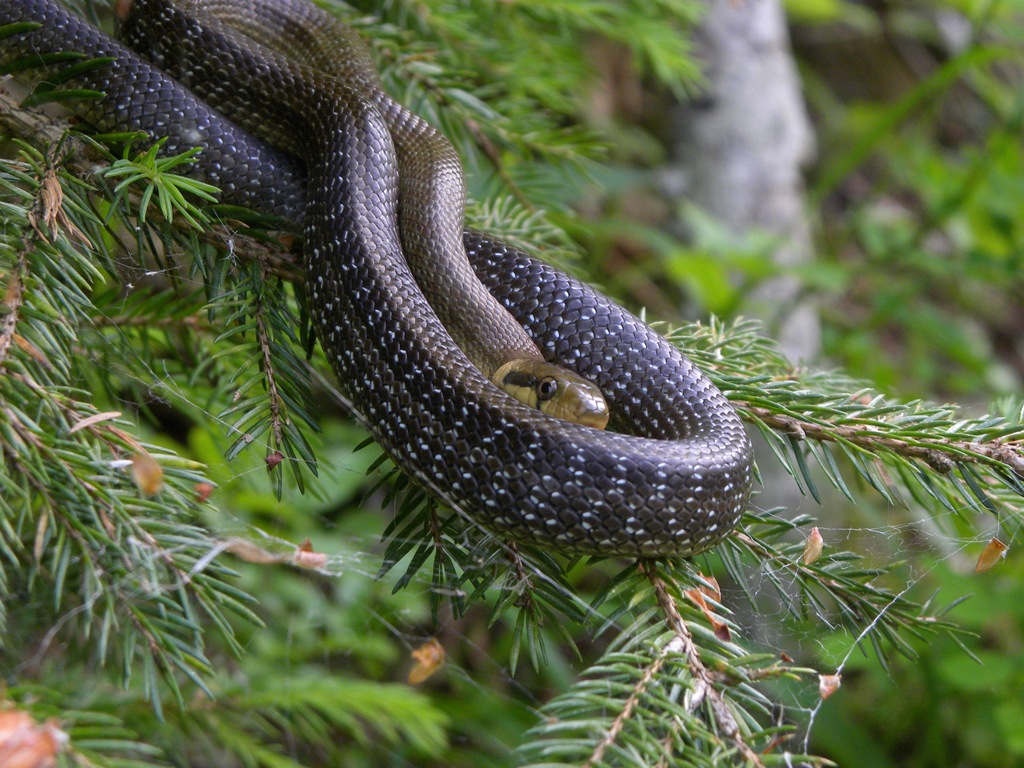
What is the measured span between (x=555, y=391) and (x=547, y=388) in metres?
0.04

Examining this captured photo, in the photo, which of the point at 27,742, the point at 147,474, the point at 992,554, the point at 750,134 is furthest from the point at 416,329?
the point at 750,134

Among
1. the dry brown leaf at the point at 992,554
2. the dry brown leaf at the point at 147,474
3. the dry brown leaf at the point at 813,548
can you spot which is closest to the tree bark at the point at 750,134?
the dry brown leaf at the point at 992,554

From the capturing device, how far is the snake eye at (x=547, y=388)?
215 cm

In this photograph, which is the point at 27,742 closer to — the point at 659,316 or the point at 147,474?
the point at 147,474

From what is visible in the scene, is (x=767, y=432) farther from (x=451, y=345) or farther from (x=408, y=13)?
(x=408, y=13)

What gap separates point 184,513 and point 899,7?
8587mm

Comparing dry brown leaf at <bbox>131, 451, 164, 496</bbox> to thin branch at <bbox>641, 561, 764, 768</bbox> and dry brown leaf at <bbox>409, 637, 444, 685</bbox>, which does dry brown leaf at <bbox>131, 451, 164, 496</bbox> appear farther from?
thin branch at <bbox>641, 561, 764, 768</bbox>

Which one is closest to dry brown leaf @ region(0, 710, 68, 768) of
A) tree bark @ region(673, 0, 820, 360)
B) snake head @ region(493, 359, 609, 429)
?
snake head @ region(493, 359, 609, 429)

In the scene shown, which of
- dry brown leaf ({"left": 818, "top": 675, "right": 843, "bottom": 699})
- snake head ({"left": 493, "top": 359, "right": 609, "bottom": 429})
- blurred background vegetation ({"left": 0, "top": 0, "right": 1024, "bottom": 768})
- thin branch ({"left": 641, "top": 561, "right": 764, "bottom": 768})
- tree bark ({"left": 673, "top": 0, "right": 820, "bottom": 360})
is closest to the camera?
thin branch ({"left": 641, "top": 561, "right": 764, "bottom": 768})

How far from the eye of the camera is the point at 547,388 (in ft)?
7.15

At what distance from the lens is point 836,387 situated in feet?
8.05

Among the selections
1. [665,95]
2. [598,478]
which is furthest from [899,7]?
[598,478]

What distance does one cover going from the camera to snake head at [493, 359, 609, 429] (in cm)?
210

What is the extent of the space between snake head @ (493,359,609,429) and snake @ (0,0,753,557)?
0.28 feet
